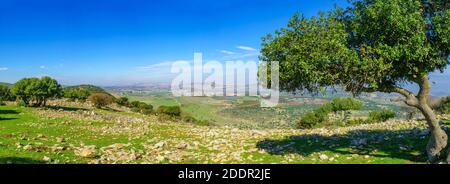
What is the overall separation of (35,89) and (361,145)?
51878mm

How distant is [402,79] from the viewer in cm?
1955

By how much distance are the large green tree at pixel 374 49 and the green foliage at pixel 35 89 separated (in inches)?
1983

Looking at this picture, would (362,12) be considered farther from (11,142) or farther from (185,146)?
(11,142)

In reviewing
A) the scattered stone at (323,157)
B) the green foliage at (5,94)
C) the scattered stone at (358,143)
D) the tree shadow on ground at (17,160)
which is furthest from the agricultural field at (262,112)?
the tree shadow on ground at (17,160)

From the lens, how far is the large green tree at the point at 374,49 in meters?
17.4

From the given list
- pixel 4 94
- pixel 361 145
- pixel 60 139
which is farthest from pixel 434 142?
pixel 4 94

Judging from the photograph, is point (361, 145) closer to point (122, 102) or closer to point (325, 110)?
point (325, 110)

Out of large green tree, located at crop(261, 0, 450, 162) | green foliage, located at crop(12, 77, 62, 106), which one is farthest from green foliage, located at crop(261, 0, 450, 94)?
green foliage, located at crop(12, 77, 62, 106)

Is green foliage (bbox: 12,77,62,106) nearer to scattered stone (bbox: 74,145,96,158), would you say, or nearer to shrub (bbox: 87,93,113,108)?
shrub (bbox: 87,93,113,108)

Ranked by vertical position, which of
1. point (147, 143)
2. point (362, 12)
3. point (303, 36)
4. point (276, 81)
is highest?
point (362, 12)

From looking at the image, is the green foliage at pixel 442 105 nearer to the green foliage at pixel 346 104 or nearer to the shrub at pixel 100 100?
the green foliage at pixel 346 104

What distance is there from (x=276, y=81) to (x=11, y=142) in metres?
19.4

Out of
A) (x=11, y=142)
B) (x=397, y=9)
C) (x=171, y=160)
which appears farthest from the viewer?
(x=11, y=142)
